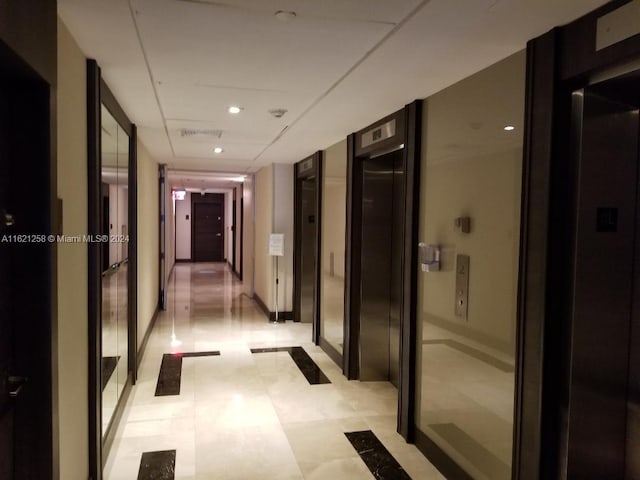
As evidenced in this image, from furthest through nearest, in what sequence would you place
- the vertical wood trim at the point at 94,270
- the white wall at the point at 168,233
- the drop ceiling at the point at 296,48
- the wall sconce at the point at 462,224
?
the white wall at the point at 168,233
the wall sconce at the point at 462,224
the vertical wood trim at the point at 94,270
the drop ceiling at the point at 296,48

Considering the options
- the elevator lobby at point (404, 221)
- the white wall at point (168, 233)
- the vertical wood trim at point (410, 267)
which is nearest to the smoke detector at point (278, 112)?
the elevator lobby at point (404, 221)

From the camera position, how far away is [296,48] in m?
2.57

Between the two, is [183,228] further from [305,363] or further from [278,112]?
[278,112]

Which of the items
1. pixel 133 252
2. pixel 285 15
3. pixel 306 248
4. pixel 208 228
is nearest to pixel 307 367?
pixel 133 252

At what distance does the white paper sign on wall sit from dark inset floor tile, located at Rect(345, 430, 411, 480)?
4.19 meters

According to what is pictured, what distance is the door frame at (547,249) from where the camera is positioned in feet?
7.35

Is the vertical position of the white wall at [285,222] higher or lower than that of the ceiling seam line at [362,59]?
lower

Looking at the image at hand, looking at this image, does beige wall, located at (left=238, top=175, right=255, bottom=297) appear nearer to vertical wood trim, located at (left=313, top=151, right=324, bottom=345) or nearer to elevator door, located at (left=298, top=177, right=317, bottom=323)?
elevator door, located at (left=298, top=177, right=317, bottom=323)

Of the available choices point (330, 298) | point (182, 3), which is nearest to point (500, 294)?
point (182, 3)

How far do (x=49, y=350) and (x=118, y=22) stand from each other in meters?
1.54

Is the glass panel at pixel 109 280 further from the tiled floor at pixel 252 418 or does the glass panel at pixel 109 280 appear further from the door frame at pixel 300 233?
the door frame at pixel 300 233

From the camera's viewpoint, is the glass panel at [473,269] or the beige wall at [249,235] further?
the beige wall at [249,235]

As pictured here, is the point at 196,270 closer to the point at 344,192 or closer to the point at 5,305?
the point at 344,192

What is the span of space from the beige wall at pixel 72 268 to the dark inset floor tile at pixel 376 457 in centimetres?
185
